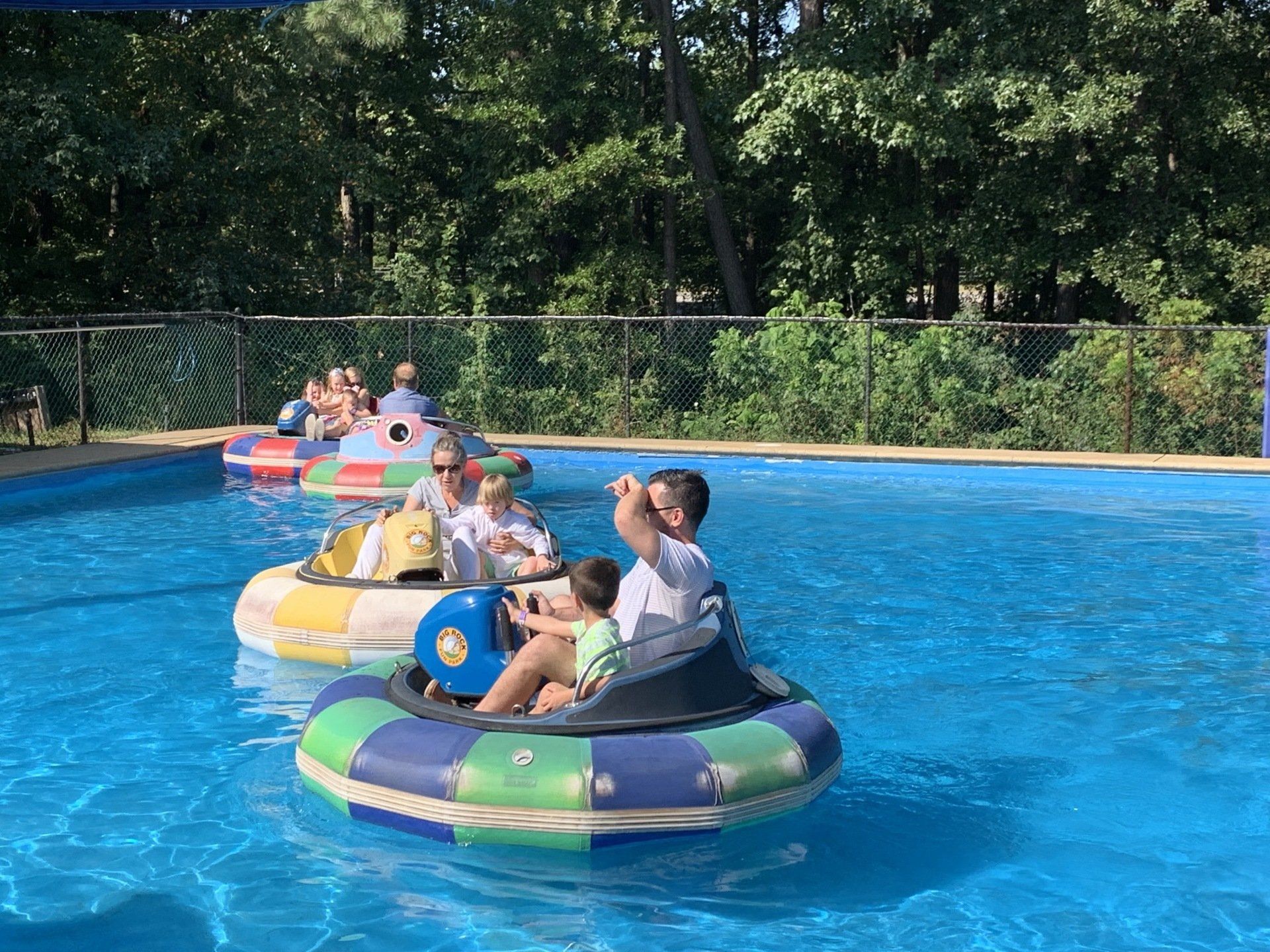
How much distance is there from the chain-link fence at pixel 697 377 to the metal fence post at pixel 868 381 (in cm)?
5

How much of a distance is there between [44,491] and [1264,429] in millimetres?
14010

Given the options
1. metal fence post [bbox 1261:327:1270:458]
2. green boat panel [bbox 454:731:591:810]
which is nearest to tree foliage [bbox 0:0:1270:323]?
metal fence post [bbox 1261:327:1270:458]

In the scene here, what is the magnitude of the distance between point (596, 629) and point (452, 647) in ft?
2.94

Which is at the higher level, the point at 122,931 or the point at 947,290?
the point at 947,290

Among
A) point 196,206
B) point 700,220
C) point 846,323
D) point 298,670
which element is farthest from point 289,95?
point 298,670

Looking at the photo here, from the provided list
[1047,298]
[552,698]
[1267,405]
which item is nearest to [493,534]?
[552,698]

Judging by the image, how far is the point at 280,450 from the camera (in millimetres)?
16078

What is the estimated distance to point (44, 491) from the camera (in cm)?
1535

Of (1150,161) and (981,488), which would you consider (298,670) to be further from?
(1150,161)

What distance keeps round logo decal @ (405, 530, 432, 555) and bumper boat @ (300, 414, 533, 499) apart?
5.42 metres

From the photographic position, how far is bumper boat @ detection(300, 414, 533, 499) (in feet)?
47.1

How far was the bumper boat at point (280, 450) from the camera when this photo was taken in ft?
52.3

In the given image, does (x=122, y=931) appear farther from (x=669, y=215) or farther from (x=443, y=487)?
(x=669, y=215)

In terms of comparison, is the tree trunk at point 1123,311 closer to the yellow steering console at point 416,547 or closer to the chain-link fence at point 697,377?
the chain-link fence at point 697,377
